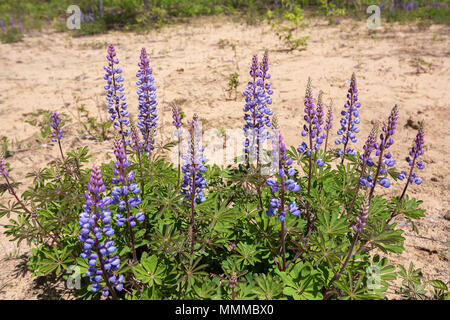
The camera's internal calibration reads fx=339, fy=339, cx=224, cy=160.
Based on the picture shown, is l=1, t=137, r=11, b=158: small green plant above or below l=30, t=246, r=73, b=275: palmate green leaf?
above

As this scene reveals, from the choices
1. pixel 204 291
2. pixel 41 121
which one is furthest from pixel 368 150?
pixel 41 121

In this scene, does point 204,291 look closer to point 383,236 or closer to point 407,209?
point 383,236

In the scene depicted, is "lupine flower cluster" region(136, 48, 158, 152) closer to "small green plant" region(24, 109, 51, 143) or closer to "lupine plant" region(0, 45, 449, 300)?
"lupine plant" region(0, 45, 449, 300)

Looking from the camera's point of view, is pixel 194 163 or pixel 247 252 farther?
pixel 247 252

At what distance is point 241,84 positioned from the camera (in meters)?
6.79

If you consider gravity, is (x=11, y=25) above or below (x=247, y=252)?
above

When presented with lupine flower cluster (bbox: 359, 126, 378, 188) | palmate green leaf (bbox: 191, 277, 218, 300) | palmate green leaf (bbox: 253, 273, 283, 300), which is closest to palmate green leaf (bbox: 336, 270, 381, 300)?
palmate green leaf (bbox: 253, 273, 283, 300)

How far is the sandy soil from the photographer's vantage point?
11.8 feet

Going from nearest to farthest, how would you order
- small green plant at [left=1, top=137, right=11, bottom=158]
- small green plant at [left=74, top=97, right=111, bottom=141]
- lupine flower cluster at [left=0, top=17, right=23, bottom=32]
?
small green plant at [left=1, top=137, right=11, bottom=158] → small green plant at [left=74, top=97, right=111, bottom=141] → lupine flower cluster at [left=0, top=17, right=23, bottom=32]

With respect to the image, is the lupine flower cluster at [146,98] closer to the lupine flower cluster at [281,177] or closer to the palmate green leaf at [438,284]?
the lupine flower cluster at [281,177]

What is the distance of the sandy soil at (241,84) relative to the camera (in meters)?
3.60

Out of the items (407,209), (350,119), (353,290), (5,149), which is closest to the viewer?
(353,290)

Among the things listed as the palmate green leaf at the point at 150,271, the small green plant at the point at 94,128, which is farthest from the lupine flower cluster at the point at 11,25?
the palmate green leaf at the point at 150,271
